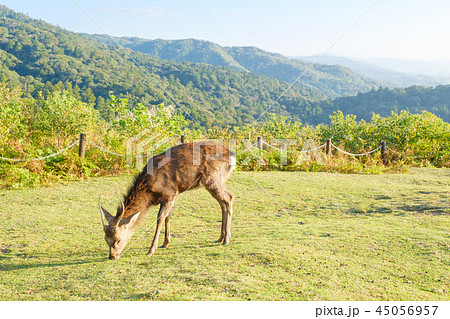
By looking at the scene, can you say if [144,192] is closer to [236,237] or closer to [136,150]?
[236,237]

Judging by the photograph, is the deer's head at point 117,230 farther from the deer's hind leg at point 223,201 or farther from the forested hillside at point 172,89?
the forested hillside at point 172,89

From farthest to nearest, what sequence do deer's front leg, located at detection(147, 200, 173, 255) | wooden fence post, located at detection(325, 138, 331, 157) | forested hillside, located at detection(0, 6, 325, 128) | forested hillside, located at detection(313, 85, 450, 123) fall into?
forested hillside, located at detection(313, 85, 450, 123)
forested hillside, located at detection(0, 6, 325, 128)
wooden fence post, located at detection(325, 138, 331, 157)
deer's front leg, located at detection(147, 200, 173, 255)

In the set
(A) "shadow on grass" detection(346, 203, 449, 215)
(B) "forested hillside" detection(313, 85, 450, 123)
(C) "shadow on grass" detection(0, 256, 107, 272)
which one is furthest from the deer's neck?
(B) "forested hillside" detection(313, 85, 450, 123)

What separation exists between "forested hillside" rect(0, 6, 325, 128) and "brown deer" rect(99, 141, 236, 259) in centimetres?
4508

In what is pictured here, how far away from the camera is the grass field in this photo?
4117 millimetres

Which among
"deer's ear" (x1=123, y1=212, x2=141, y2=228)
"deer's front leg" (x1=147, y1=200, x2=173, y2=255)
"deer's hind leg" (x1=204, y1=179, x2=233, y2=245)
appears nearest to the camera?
"deer's ear" (x1=123, y1=212, x2=141, y2=228)

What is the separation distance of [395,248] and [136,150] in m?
9.44

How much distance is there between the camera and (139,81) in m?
97.7

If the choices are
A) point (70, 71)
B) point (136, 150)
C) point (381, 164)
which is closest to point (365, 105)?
point (70, 71)

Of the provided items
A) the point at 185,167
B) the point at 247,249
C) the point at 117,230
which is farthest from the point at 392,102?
the point at 117,230

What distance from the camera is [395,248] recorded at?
568cm

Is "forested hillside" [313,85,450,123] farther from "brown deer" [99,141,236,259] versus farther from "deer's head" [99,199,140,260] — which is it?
"deer's head" [99,199,140,260]

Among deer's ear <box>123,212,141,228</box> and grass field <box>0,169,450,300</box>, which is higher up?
deer's ear <box>123,212,141,228</box>

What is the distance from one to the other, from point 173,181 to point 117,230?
1215 mm
